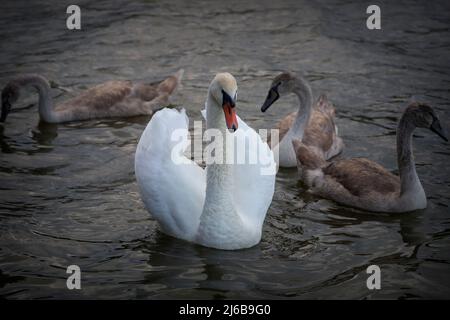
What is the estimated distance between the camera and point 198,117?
11.2m

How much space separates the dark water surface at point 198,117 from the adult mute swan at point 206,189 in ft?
0.62

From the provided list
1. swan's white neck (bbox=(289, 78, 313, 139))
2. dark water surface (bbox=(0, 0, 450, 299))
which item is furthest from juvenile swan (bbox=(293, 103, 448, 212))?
swan's white neck (bbox=(289, 78, 313, 139))

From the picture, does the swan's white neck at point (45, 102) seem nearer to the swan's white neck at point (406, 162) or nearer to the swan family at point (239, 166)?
the swan family at point (239, 166)

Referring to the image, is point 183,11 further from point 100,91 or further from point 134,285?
point 134,285

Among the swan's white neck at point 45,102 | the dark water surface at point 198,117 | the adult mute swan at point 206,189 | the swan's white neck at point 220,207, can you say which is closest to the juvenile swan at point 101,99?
the swan's white neck at point 45,102

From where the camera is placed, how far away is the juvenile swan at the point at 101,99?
436 inches

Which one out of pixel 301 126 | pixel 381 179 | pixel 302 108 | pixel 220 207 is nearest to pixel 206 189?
pixel 220 207

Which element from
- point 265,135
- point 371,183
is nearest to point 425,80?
point 265,135

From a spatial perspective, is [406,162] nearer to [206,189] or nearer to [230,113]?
[206,189]

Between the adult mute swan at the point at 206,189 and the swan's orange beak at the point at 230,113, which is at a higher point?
the swan's orange beak at the point at 230,113

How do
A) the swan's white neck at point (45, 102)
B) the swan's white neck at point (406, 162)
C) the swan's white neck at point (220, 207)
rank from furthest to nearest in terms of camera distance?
the swan's white neck at point (45, 102)
the swan's white neck at point (406, 162)
the swan's white neck at point (220, 207)

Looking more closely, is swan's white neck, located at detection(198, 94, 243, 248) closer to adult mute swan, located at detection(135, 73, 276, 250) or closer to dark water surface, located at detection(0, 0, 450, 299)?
adult mute swan, located at detection(135, 73, 276, 250)

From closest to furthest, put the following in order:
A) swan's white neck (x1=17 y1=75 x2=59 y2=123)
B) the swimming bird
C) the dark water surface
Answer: the dark water surface < the swimming bird < swan's white neck (x1=17 y1=75 x2=59 y2=123)

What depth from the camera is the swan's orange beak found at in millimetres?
6695
